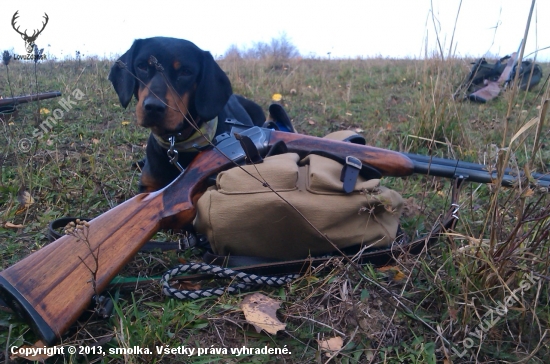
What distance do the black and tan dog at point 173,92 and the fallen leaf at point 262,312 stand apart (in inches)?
43.7

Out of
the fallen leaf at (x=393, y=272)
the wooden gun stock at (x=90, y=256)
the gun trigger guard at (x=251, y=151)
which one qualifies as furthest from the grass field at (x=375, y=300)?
the gun trigger guard at (x=251, y=151)

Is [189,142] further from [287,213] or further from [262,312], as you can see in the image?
[262,312]

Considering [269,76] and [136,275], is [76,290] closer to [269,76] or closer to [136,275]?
[136,275]

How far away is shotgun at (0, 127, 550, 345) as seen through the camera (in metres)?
1.39

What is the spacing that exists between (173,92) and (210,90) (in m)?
0.33

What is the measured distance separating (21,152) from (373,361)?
3.05m

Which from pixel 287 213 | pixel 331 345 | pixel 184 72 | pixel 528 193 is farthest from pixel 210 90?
pixel 528 193

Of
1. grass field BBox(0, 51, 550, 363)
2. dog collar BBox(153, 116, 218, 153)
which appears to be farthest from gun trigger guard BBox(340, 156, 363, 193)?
dog collar BBox(153, 116, 218, 153)

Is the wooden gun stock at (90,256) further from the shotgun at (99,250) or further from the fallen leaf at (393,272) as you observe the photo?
the fallen leaf at (393,272)

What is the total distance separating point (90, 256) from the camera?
1.58m

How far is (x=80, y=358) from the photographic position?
1417 millimetres

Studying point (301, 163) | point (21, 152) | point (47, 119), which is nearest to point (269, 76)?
point (47, 119)

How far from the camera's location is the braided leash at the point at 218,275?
1.70 metres

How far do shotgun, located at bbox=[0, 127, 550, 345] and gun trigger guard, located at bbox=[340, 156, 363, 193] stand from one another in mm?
160
